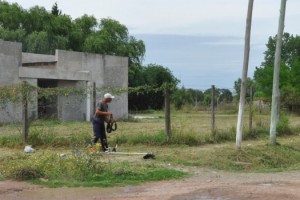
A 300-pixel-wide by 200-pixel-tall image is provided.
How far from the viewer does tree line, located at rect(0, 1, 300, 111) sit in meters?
46.3

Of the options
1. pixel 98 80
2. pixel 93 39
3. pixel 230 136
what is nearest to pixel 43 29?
pixel 93 39

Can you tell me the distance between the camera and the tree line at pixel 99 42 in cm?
4631

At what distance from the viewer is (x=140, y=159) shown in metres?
13.7

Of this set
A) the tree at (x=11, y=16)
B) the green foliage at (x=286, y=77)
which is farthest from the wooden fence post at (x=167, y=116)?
the tree at (x=11, y=16)

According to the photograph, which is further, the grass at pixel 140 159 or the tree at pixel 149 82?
the tree at pixel 149 82

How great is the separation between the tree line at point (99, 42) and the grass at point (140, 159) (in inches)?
801

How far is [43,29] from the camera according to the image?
162 ft

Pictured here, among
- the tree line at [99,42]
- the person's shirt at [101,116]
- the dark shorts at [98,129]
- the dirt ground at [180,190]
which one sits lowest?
the dirt ground at [180,190]

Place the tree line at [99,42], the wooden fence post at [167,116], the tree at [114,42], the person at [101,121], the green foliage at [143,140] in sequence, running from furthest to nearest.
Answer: the tree at [114,42], the tree line at [99,42], the green foliage at [143,140], the wooden fence post at [167,116], the person at [101,121]

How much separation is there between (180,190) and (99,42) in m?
42.5

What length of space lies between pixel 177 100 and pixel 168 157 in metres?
42.1

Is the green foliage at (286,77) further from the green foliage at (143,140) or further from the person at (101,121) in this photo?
the person at (101,121)

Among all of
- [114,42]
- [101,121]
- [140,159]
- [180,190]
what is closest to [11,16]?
[114,42]

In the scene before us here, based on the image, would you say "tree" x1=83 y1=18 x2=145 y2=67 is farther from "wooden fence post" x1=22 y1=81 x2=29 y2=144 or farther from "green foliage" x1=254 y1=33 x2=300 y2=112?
"wooden fence post" x1=22 y1=81 x2=29 y2=144
